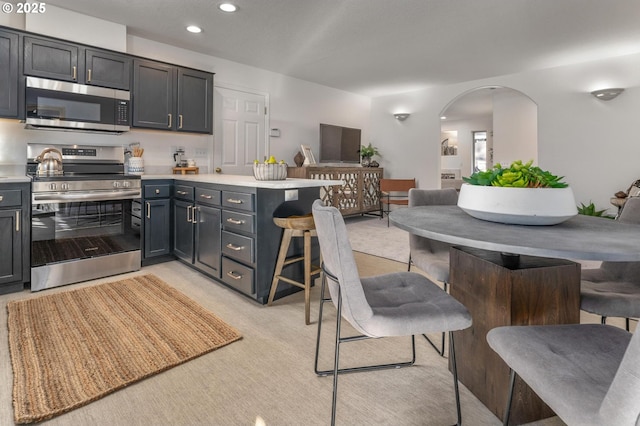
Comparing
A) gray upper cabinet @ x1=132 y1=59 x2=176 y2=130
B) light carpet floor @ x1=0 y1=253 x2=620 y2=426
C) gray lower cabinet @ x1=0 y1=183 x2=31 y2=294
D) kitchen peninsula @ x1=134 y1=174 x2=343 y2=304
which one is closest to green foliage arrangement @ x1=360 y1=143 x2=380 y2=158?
gray upper cabinet @ x1=132 y1=59 x2=176 y2=130

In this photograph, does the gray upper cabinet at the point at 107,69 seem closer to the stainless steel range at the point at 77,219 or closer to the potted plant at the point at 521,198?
the stainless steel range at the point at 77,219

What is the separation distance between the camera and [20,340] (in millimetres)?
2043

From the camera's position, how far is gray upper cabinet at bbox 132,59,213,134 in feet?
12.3

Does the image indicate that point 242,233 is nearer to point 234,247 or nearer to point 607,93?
point 234,247

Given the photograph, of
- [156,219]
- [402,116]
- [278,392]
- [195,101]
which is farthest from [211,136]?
[402,116]

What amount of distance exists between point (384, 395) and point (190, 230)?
8.16 feet

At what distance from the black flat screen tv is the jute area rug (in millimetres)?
4221

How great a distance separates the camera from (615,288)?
1.64 m

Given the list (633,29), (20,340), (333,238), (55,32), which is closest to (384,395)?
(333,238)

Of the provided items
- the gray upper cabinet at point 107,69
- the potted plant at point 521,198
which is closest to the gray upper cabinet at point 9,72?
the gray upper cabinet at point 107,69

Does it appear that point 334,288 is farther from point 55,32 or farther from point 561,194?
point 55,32

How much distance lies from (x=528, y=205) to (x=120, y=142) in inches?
161

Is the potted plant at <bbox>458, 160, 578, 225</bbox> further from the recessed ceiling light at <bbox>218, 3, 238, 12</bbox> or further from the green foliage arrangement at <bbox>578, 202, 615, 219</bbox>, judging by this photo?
the green foliage arrangement at <bbox>578, 202, 615, 219</bbox>

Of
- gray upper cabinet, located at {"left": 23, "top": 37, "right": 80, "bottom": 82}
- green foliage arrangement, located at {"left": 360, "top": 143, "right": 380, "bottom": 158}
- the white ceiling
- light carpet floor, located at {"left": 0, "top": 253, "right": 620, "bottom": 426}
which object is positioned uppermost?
the white ceiling
